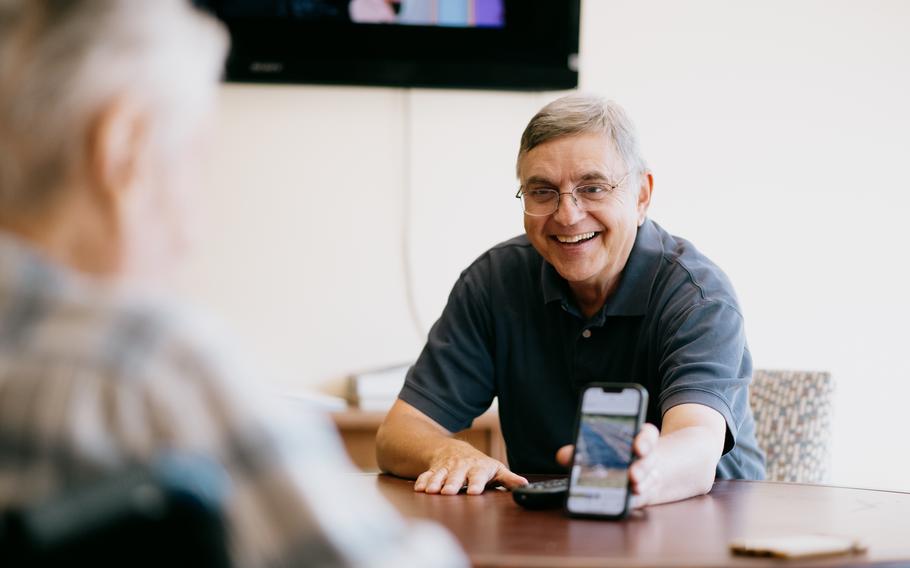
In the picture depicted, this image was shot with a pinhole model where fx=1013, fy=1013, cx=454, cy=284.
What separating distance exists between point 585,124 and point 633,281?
12.1 inches

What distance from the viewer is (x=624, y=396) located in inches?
53.6

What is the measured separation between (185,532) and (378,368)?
2021 mm

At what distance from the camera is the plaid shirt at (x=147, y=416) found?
0.60 meters

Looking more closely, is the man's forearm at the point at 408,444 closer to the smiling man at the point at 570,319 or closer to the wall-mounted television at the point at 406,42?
the smiling man at the point at 570,319

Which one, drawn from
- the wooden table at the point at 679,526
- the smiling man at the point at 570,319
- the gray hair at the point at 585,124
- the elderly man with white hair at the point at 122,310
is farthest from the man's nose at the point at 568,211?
the elderly man with white hair at the point at 122,310

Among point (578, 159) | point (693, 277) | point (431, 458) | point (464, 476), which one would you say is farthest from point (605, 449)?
point (578, 159)

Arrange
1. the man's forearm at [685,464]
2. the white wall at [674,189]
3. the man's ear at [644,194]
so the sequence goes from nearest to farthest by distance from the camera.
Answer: the man's forearm at [685,464] < the man's ear at [644,194] < the white wall at [674,189]

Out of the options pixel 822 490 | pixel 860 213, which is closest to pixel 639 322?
pixel 822 490

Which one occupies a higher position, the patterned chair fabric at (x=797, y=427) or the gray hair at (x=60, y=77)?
the gray hair at (x=60, y=77)

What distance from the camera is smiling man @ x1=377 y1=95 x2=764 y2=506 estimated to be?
1.76 meters

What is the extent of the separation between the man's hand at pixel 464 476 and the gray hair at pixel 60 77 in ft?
3.17

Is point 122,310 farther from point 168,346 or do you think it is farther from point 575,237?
point 575,237

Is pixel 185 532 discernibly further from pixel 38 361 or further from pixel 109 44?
pixel 109 44

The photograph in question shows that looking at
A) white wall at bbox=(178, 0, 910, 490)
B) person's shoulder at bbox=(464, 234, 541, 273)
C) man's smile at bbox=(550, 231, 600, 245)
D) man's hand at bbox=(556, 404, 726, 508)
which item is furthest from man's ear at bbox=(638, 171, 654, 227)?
white wall at bbox=(178, 0, 910, 490)
